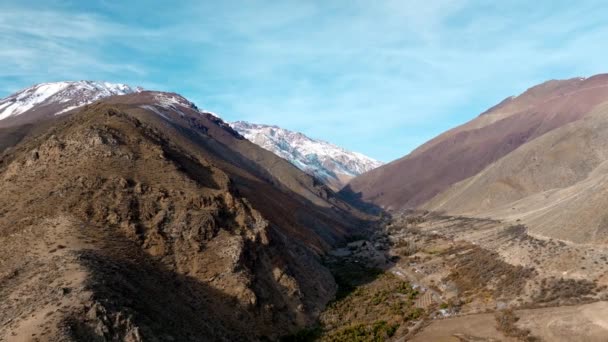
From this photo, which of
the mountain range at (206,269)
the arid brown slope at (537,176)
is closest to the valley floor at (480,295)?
the mountain range at (206,269)

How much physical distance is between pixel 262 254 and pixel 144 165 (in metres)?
13.0

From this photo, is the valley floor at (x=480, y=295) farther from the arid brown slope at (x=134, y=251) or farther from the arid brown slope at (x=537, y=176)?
the arid brown slope at (x=537, y=176)

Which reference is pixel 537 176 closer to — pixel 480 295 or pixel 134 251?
pixel 480 295

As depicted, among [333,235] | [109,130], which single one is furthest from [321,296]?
[333,235]

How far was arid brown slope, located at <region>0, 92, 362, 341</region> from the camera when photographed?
26109 millimetres

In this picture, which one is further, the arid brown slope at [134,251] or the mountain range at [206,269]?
the mountain range at [206,269]

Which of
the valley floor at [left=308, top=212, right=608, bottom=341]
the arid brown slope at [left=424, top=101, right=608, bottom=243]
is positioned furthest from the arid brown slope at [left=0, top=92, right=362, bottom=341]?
the arid brown slope at [left=424, top=101, right=608, bottom=243]

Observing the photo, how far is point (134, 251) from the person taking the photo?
114 feet

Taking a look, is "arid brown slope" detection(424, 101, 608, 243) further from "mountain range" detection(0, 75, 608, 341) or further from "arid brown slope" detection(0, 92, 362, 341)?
"arid brown slope" detection(0, 92, 362, 341)

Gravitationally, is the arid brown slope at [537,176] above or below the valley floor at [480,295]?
above

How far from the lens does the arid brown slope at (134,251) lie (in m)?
26.1

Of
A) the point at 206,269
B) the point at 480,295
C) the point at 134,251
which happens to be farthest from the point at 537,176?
the point at 134,251

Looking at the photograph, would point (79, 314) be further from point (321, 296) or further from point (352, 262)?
point (352, 262)

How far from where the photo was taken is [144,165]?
44094 millimetres
